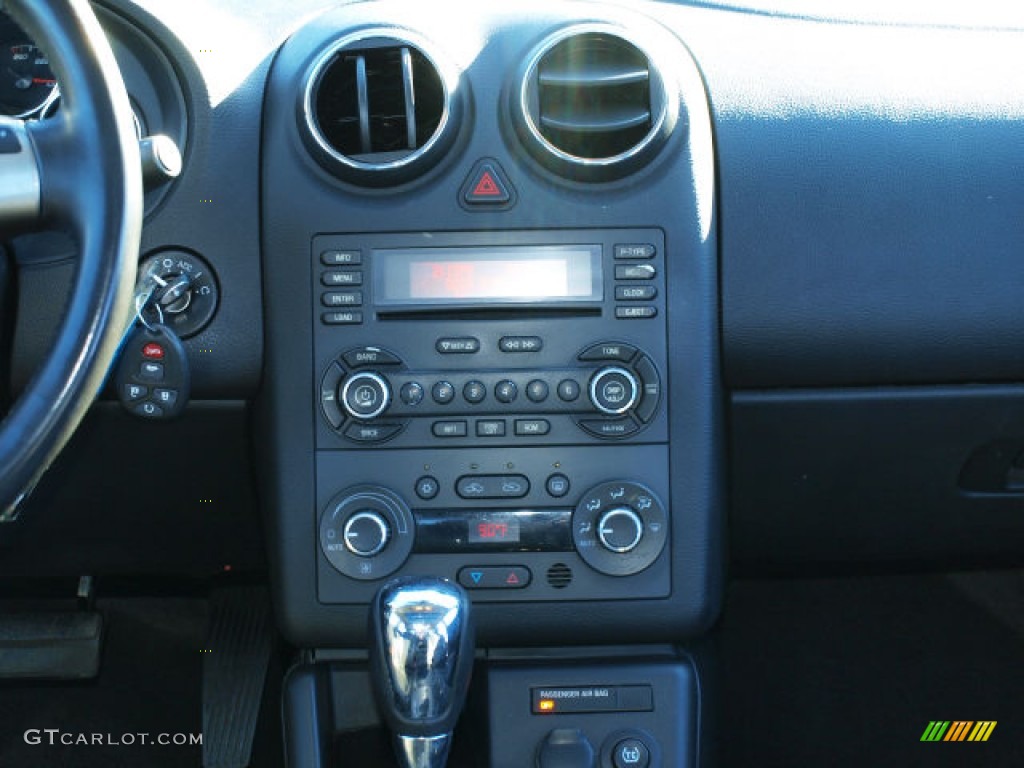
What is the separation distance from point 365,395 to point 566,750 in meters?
0.49

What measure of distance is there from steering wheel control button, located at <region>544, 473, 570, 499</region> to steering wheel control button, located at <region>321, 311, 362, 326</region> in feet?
0.99

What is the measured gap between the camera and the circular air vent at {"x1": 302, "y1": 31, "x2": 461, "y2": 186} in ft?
5.36

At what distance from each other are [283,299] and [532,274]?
305mm

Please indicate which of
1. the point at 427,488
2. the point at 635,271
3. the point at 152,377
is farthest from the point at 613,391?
the point at 152,377

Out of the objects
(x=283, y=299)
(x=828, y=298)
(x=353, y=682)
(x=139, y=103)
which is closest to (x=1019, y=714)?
(x=828, y=298)

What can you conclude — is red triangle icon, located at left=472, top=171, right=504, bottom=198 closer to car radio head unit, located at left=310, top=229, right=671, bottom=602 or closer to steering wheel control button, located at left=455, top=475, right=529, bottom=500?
car radio head unit, located at left=310, top=229, right=671, bottom=602

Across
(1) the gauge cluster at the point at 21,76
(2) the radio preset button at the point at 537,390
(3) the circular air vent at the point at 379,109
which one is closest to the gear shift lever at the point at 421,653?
(2) the radio preset button at the point at 537,390

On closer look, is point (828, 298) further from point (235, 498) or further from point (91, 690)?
point (91, 690)

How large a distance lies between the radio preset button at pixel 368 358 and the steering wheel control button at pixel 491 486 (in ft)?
0.55

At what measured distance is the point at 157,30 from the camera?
1.68 m

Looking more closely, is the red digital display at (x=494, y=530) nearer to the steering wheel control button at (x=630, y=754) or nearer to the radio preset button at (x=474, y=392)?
the radio preset button at (x=474, y=392)

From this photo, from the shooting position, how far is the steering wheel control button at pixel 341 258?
5.41 ft

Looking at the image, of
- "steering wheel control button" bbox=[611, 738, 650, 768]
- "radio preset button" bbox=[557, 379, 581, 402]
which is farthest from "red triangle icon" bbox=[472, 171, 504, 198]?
"steering wheel control button" bbox=[611, 738, 650, 768]

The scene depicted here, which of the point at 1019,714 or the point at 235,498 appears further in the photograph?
the point at 1019,714
